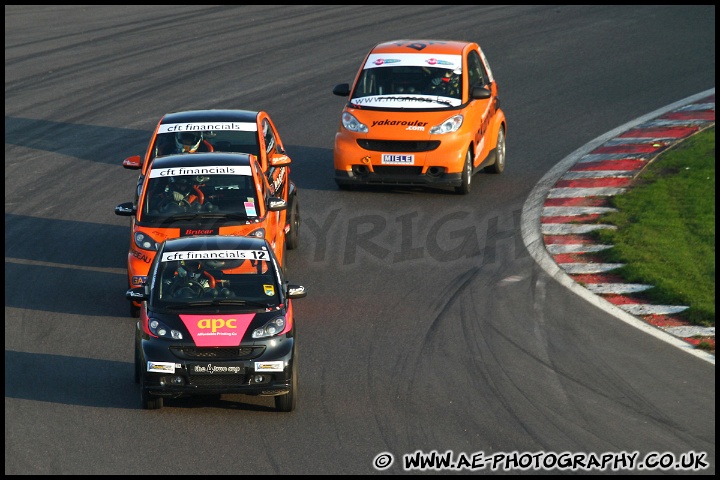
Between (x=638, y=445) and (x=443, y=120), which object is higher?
(x=443, y=120)

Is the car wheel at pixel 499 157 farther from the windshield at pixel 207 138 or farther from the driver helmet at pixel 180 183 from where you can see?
the driver helmet at pixel 180 183

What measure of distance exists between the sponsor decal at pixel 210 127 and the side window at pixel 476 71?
432 cm

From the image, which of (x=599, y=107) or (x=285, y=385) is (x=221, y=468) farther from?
(x=599, y=107)

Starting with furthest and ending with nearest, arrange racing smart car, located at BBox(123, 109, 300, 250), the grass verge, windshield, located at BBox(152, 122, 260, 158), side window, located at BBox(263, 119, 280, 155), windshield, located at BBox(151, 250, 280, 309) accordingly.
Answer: side window, located at BBox(263, 119, 280, 155)
windshield, located at BBox(152, 122, 260, 158)
racing smart car, located at BBox(123, 109, 300, 250)
the grass verge
windshield, located at BBox(151, 250, 280, 309)

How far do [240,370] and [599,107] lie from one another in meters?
14.2

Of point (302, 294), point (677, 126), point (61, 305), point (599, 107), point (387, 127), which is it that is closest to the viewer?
point (302, 294)

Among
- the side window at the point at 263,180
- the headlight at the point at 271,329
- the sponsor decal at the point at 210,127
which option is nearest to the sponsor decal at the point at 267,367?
the headlight at the point at 271,329

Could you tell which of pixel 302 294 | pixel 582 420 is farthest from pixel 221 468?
pixel 582 420

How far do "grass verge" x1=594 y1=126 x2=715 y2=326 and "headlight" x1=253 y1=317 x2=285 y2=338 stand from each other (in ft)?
16.4

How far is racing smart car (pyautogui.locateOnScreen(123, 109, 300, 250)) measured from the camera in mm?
16033

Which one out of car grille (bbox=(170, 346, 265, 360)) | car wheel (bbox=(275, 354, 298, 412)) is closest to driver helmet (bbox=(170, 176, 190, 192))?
car grille (bbox=(170, 346, 265, 360))

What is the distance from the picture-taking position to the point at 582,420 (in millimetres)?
11000

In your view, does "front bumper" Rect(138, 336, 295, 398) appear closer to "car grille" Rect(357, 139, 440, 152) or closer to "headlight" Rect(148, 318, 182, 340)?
"headlight" Rect(148, 318, 182, 340)

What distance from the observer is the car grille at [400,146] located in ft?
59.2
